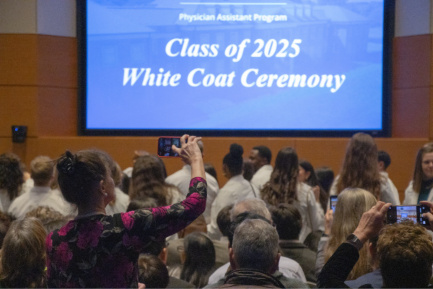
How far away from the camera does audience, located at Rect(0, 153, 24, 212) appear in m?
5.72

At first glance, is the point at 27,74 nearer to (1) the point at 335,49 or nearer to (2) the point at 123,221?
(1) the point at 335,49

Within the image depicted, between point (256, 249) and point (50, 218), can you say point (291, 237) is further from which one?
point (256, 249)

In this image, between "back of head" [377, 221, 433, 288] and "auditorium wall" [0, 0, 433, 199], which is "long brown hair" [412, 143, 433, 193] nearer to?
"back of head" [377, 221, 433, 288]

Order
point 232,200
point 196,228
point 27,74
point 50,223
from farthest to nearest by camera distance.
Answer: point 27,74 < point 232,200 < point 196,228 < point 50,223

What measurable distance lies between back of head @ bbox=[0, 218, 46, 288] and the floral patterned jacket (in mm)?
415

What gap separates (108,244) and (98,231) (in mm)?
57

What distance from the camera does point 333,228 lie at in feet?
11.6

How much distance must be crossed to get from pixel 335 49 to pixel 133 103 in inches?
103

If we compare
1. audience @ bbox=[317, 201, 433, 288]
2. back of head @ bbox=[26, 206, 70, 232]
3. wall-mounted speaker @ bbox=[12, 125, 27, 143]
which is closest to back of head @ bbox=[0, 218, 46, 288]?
back of head @ bbox=[26, 206, 70, 232]

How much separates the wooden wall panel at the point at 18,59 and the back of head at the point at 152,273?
5.89 metres

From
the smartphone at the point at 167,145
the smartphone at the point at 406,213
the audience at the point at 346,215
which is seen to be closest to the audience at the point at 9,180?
the audience at the point at 346,215

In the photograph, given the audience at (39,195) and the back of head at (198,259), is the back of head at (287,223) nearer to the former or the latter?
the back of head at (198,259)

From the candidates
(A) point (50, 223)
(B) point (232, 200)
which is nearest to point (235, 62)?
(B) point (232, 200)

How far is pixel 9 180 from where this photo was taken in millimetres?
5770
